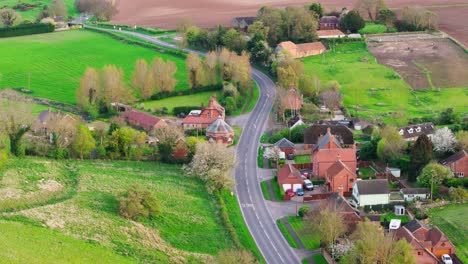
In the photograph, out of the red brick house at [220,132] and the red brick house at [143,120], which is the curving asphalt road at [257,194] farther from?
the red brick house at [143,120]

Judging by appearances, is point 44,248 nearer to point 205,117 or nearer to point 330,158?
point 330,158

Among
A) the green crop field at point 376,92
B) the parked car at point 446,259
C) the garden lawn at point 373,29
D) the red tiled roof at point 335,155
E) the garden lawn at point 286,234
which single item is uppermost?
the garden lawn at point 373,29

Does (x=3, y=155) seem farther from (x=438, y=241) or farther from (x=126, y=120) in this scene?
(x=438, y=241)

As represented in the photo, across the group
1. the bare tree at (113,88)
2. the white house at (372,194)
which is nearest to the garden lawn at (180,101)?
the bare tree at (113,88)

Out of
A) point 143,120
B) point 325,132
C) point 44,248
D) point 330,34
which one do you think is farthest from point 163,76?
point 44,248

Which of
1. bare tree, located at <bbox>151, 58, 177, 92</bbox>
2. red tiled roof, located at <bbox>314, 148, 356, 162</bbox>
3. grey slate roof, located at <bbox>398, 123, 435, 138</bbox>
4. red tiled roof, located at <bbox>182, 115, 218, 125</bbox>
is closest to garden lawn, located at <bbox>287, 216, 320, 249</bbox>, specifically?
red tiled roof, located at <bbox>314, 148, 356, 162</bbox>

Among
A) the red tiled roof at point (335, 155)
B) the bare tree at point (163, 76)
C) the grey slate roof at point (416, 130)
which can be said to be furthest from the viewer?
the bare tree at point (163, 76)
